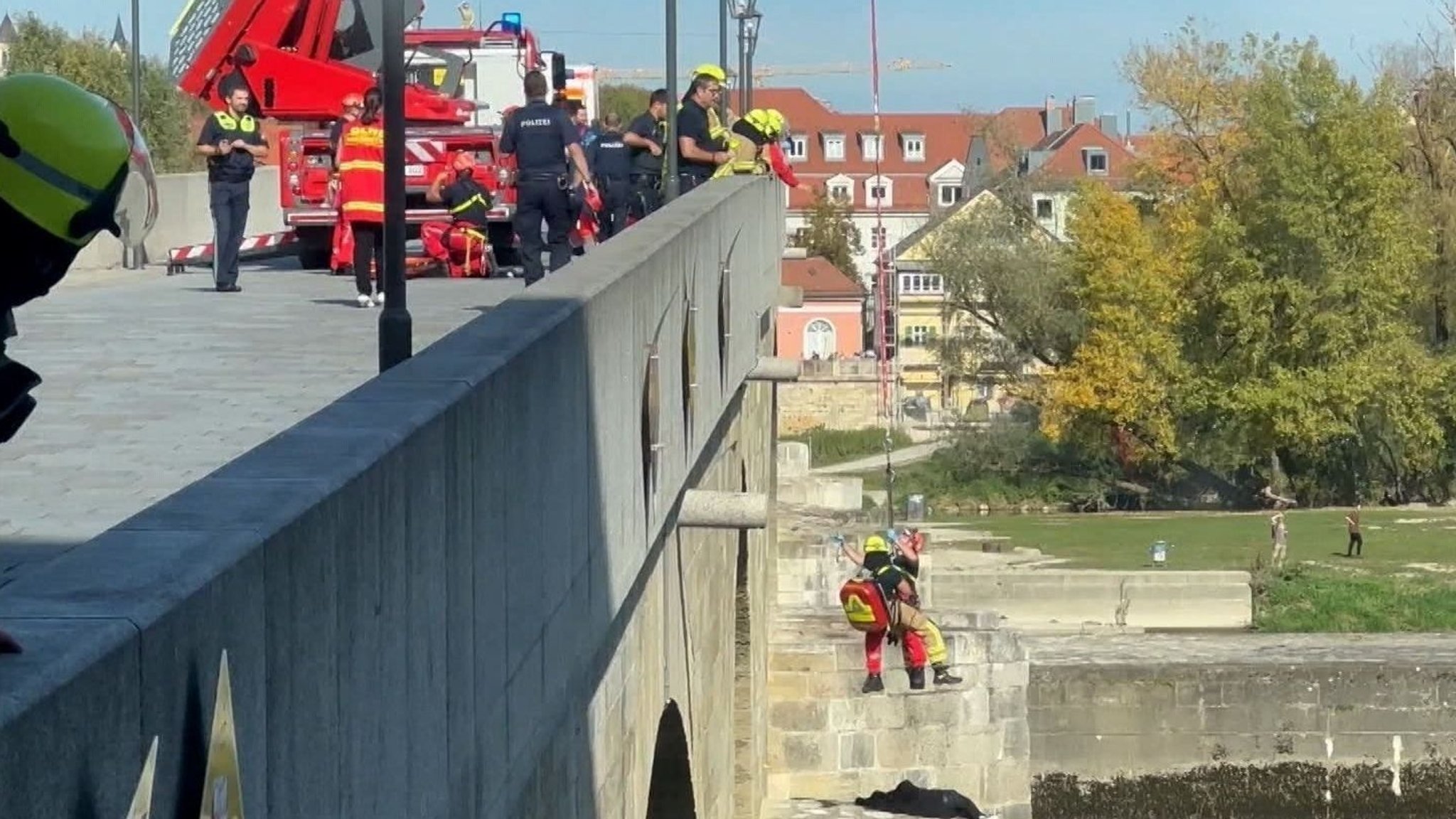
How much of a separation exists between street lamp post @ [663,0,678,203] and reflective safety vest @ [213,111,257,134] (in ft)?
9.29

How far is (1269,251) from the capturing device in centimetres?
5869

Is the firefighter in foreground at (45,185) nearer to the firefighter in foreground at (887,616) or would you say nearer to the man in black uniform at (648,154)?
the man in black uniform at (648,154)

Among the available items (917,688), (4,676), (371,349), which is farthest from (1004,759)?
(4,676)

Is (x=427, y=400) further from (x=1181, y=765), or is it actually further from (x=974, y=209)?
(x=974, y=209)

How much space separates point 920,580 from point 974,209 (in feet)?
139

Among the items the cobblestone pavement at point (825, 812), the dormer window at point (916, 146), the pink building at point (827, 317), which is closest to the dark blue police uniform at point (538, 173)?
the cobblestone pavement at point (825, 812)

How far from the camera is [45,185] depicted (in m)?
3.21

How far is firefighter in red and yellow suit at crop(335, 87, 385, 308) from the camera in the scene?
14734 mm

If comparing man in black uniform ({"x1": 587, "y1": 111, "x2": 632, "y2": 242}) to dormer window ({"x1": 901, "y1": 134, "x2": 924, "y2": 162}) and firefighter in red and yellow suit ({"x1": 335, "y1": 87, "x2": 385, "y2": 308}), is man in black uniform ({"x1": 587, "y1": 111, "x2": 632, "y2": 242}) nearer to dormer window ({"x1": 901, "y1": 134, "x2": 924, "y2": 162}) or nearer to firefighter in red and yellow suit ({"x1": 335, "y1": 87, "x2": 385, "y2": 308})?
firefighter in red and yellow suit ({"x1": 335, "y1": 87, "x2": 385, "y2": 308})

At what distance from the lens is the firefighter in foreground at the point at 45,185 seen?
320 cm

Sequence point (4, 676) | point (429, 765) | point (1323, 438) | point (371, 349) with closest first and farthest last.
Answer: point (4, 676), point (429, 765), point (371, 349), point (1323, 438)

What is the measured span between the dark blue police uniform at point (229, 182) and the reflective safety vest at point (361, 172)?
1847mm

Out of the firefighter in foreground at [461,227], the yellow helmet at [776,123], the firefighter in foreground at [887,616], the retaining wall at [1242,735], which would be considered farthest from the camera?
the retaining wall at [1242,735]

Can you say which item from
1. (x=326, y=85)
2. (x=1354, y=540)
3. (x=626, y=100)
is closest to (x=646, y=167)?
(x=326, y=85)
